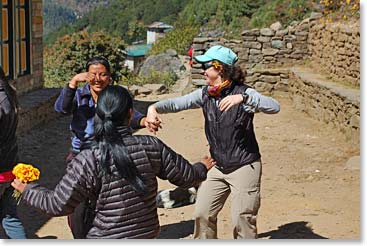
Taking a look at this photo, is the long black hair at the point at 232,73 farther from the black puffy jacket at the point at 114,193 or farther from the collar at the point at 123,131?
the collar at the point at 123,131

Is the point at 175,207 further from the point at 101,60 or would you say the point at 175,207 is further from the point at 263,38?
the point at 263,38

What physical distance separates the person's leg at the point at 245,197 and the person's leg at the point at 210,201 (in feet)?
0.35

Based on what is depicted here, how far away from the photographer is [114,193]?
3.40m

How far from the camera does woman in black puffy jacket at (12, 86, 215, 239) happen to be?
11.0 ft

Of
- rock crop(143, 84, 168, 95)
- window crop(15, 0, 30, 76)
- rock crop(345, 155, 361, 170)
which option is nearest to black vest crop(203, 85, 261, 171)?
rock crop(345, 155, 361, 170)

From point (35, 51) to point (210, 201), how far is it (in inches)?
281

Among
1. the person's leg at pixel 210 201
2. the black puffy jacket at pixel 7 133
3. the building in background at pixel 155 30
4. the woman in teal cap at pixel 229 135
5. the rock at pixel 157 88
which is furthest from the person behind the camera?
the building in background at pixel 155 30

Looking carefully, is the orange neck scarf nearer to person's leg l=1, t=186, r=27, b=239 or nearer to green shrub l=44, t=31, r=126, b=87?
person's leg l=1, t=186, r=27, b=239

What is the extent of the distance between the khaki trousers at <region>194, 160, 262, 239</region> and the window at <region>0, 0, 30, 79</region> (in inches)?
215

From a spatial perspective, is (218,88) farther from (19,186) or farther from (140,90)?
(140,90)

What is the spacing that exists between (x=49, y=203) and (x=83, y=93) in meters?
1.67

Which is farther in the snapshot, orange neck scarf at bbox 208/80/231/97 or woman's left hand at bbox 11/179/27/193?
orange neck scarf at bbox 208/80/231/97

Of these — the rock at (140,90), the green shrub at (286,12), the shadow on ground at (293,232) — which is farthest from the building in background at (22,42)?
the green shrub at (286,12)

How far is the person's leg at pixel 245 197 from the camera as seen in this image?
4715 mm
